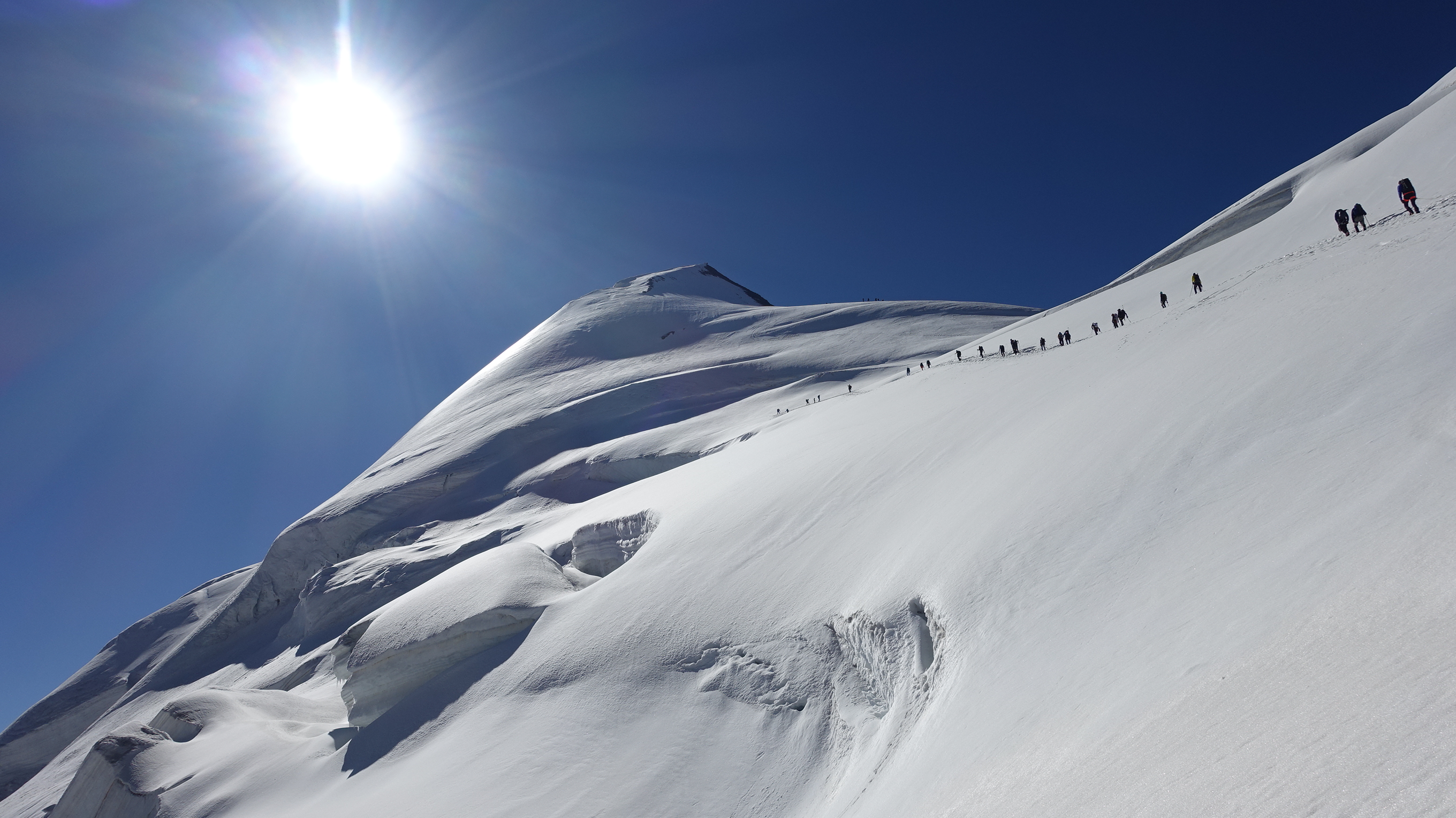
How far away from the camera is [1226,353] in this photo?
38.6 feet

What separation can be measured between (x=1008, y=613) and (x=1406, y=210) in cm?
1712

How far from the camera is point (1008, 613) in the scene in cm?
854

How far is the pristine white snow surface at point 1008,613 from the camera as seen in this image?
506 centimetres

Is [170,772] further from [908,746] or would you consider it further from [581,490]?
[581,490]

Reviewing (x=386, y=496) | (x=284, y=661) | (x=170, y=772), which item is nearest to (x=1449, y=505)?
(x=170, y=772)

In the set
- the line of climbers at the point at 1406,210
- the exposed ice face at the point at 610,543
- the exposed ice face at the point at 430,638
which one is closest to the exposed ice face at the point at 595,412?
the exposed ice face at the point at 610,543

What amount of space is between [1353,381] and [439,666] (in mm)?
18128

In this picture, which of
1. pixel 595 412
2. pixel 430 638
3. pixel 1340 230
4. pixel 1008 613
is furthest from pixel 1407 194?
pixel 595 412

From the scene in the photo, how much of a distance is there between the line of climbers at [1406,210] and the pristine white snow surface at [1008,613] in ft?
1.69

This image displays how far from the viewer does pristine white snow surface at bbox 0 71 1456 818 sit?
5.06 meters

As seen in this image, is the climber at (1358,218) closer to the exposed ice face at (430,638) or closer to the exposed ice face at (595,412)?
the exposed ice face at (430,638)

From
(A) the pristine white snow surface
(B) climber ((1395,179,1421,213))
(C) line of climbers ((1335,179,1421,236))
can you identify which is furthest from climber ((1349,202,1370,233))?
(B) climber ((1395,179,1421,213))

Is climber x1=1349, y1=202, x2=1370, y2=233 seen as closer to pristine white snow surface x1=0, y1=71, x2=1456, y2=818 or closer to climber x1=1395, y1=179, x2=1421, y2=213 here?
pristine white snow surface x1=0, y1=71, x2=1456, y2=818

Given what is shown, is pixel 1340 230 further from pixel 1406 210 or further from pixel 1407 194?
pixel 1407 194
